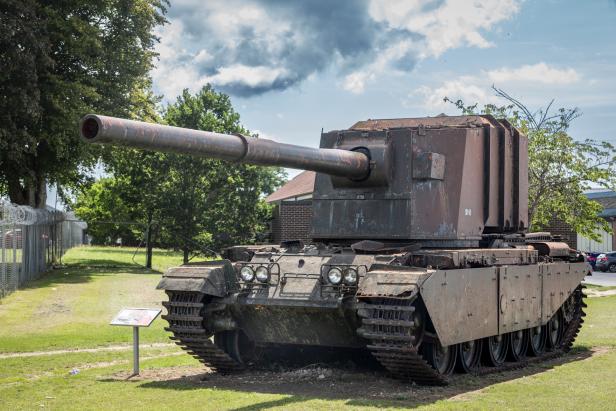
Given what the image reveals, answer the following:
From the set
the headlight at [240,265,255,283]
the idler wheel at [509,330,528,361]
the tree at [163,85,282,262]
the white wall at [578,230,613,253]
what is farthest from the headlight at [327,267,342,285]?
the white wall at [578,230,613,253]

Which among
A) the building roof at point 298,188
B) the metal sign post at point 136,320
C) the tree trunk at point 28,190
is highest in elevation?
the building roof at point 298,188

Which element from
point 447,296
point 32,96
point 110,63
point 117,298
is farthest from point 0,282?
point 447,296

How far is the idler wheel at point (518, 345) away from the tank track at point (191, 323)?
15.4 ft

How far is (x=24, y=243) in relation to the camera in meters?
28.5

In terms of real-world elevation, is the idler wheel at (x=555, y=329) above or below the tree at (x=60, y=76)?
below

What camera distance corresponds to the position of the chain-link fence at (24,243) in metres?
24.3

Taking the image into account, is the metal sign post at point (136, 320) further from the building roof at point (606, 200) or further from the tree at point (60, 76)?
the building roof at point (606, 200)

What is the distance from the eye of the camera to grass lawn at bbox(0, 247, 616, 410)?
35.5 feet

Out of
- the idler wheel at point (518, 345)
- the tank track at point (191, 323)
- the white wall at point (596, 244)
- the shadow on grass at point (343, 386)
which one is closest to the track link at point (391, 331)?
the shadow on grass at point (343, 386)

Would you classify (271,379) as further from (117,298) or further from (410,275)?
(117,298)

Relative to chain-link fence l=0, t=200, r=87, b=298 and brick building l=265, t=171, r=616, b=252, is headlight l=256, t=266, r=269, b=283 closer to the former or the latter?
chain-link fence l=0, t=200, r=87, b=298

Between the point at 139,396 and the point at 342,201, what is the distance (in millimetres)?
4273

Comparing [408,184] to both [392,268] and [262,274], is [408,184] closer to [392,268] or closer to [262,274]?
[392,268]

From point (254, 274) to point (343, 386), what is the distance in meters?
1.86
